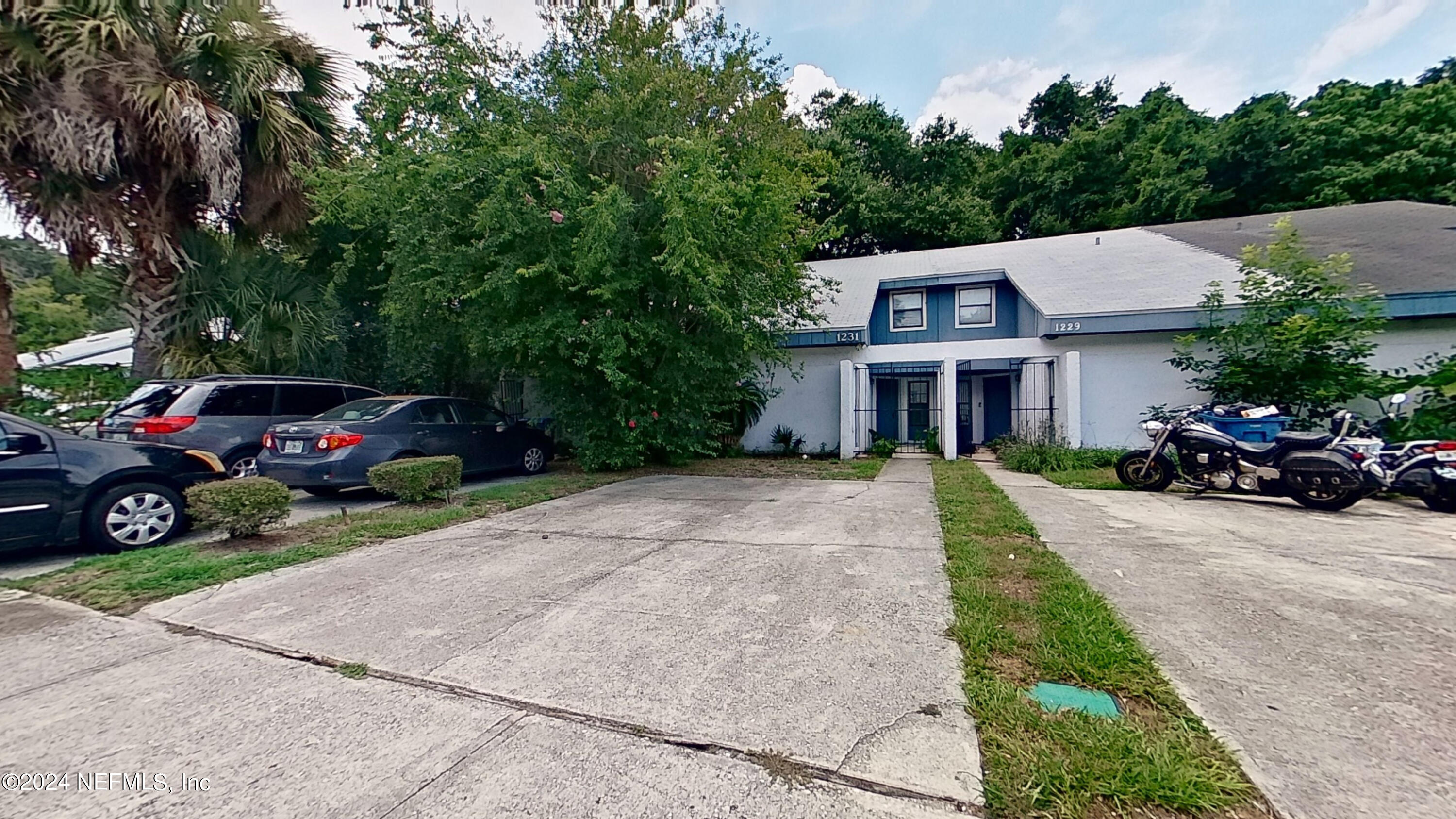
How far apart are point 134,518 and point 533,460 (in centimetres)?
522

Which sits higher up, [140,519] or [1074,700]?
[140,519]

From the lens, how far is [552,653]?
2906 millimetres

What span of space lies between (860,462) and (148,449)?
383 inches

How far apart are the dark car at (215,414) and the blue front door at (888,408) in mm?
11918

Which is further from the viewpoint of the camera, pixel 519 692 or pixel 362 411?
pixel 362 411

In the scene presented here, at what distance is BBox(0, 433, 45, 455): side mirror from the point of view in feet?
14.6

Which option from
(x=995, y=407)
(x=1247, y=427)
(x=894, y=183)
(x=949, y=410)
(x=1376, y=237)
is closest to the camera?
(x=1247, y=427)

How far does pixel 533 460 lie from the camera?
32.4 ft

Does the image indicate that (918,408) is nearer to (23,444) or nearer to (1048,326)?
(1048,326)

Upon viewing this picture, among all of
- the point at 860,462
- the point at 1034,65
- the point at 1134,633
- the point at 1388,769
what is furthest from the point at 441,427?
the point at 1034,65

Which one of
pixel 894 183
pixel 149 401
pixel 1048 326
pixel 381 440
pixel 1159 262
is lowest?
pixel 381 440

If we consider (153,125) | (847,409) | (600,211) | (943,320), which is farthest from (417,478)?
(943,320)

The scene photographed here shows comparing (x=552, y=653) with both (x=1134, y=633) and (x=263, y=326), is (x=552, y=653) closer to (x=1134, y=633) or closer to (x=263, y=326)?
(x=1134, y=633)

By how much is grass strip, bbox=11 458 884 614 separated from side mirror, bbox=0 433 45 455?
3.13ft
